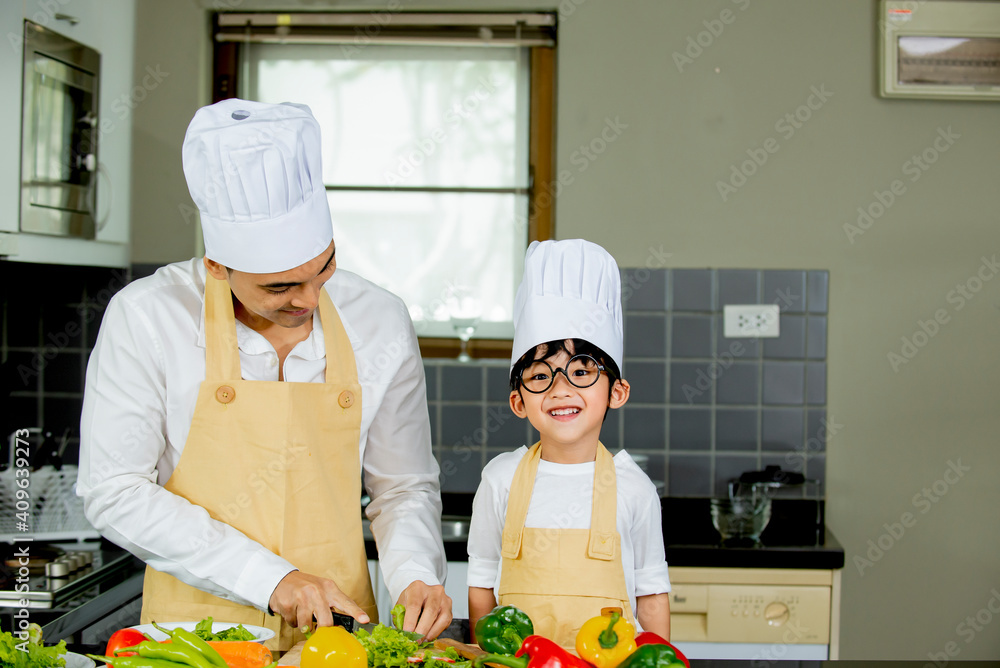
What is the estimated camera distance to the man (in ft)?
3.89

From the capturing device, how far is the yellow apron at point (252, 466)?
1293mm

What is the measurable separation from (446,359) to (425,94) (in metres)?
0.79

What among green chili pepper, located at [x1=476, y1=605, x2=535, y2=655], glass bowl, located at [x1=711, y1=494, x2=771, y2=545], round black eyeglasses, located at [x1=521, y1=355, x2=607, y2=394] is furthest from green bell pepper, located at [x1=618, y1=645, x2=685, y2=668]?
glass bowl, located at [x1=711, y1=494, x2=771, y2=545]

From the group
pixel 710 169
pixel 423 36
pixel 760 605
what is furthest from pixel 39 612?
pixel 710 169

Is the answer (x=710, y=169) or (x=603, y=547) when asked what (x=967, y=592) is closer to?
(x=710, y=169)

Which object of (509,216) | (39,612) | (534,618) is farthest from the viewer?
(509,216)

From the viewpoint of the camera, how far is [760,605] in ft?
7.14

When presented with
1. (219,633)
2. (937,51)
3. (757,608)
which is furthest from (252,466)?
(937,51)

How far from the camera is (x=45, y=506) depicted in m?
2.18

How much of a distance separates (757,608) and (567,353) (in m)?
1.21

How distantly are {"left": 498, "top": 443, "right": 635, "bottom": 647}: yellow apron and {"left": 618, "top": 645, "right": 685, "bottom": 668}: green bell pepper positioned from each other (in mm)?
269

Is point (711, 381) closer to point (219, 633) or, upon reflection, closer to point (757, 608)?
point (757, 608)

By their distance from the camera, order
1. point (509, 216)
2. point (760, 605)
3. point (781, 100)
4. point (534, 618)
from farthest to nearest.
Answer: point (509, 216) → point (781, 100) → point (760, 605) → point (534, 618)

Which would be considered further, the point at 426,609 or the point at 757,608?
the point at 757,608
